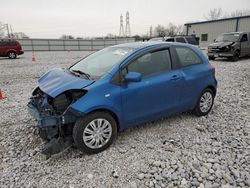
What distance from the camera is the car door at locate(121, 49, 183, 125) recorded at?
3.17m

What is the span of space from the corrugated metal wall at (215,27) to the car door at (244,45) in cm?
1649

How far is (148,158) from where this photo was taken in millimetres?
2986

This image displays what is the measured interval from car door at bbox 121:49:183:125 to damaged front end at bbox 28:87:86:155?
767mm

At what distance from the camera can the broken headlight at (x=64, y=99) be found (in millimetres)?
2887

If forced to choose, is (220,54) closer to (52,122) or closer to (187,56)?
(187,56)

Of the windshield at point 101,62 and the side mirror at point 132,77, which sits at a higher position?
the windshield at point 101,62

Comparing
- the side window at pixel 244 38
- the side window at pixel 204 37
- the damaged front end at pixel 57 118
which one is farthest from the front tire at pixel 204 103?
the side window at pixel 204 37

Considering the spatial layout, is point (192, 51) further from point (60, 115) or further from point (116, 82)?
point (60, 115)

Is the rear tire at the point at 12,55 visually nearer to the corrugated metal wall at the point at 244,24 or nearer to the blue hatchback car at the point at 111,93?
the blue hatchback car at the point at 111,93

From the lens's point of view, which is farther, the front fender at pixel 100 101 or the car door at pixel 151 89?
the car door at pixel 151 89

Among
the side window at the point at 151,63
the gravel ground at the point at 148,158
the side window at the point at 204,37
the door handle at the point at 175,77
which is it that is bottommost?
the gravel ground at the point at 148,158

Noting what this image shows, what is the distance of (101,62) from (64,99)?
1024mm

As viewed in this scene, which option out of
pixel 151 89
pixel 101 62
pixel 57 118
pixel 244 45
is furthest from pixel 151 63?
pixel 244 45

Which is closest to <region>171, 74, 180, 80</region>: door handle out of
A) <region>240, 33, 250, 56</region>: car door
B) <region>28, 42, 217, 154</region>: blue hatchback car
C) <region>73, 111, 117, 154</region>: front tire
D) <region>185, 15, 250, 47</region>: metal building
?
<region>28, 42, 217, 154</region>: blue hatchback car
